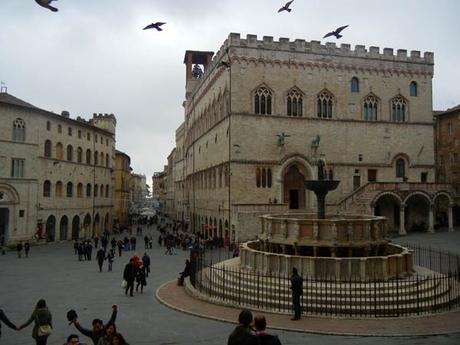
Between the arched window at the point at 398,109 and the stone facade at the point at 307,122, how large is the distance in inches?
3.8

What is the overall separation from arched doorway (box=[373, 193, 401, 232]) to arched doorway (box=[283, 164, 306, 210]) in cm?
669

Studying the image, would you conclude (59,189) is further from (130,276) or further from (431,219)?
(431,219)

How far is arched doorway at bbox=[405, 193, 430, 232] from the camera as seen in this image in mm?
40219

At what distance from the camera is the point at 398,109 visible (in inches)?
1657

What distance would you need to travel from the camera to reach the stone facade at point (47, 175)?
3675 cm

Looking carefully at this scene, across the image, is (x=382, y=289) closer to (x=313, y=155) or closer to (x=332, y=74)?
(x=313, y=155)

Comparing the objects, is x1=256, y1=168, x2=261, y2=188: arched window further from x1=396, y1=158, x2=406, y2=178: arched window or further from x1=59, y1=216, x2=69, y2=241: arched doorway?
x1=59, y1=216, x2=69, y2=241: arched doorway

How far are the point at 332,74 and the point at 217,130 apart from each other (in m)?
12.0

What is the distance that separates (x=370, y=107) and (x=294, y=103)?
306 inches

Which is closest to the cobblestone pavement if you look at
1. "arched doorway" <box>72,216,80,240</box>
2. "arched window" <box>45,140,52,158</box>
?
"arched window" <box>45,140,52,158</box>

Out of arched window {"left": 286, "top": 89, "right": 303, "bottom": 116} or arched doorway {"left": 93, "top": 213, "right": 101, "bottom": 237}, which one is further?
arched doorway {"left": 93, "top": 213, "right": 101, "bottom": 237}

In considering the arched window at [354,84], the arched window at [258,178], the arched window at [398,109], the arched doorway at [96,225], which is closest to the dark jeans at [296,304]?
the arched window at [258,178]

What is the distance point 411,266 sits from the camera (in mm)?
16250

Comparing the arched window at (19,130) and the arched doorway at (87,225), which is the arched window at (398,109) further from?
the arched window at (19,130)
